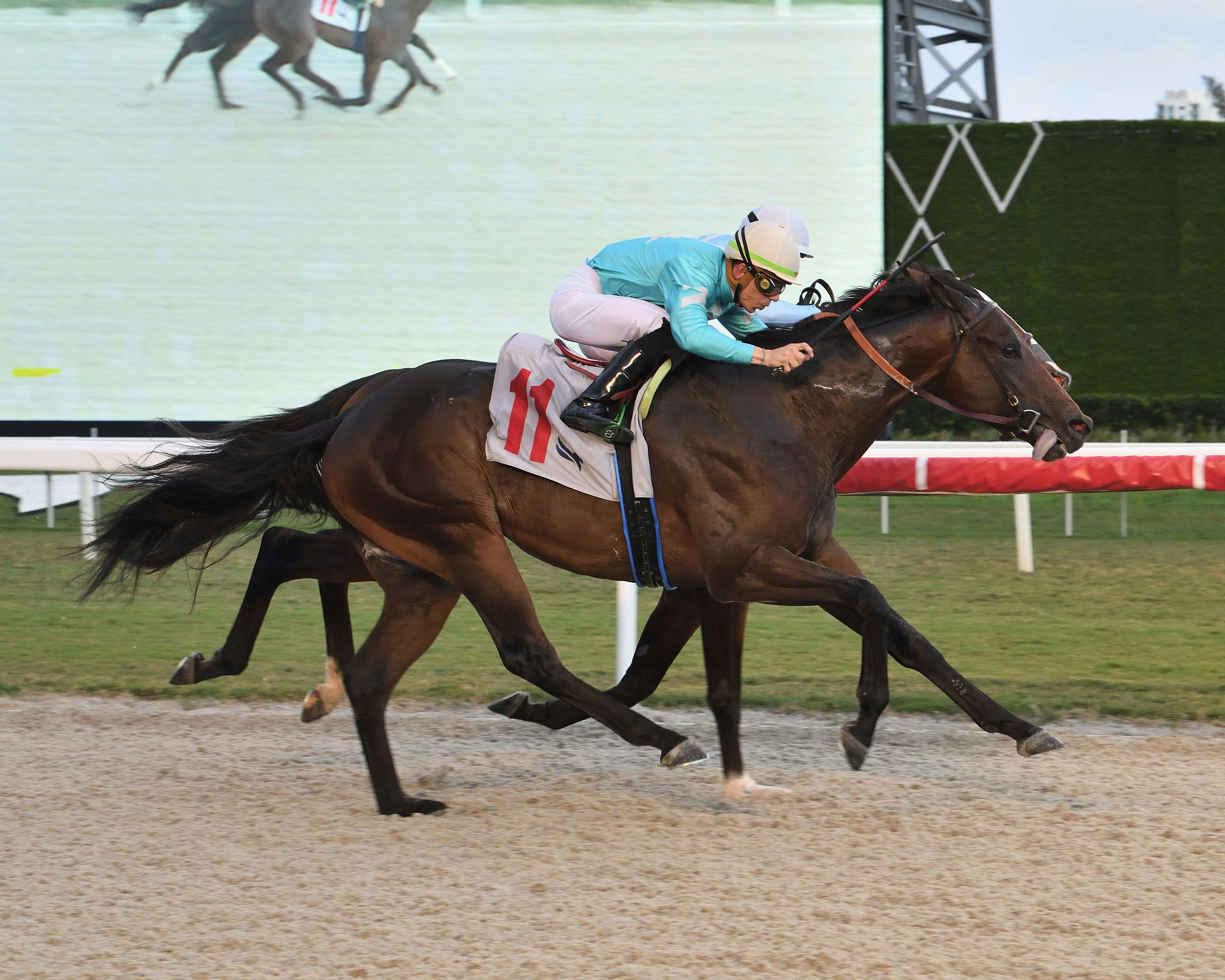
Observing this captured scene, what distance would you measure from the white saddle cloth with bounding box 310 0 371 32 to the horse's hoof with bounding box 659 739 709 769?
10132 millimetres

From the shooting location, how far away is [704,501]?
11.4ft

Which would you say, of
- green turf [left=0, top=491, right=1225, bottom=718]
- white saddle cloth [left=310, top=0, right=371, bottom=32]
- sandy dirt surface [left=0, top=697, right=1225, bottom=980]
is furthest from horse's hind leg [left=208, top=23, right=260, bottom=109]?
sandy dirt surface [left=0, top=697, right=1225, bottom=980]

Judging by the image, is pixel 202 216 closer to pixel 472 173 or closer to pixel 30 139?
pixel 30 139

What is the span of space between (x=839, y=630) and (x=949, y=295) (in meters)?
3.12

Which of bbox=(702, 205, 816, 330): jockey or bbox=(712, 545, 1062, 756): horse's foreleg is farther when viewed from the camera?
bbox=(702, 205, 816, 330): jockey

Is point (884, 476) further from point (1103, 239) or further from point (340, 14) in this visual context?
point (340, 14)

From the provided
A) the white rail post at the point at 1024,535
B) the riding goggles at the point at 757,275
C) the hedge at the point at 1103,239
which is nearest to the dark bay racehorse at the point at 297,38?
the hedge at the point at 1103,239

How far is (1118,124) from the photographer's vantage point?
1236 cm

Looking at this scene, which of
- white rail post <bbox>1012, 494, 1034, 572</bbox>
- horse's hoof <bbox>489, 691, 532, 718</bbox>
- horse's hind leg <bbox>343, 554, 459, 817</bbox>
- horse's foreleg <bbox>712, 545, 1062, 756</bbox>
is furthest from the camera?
white rail post <bbox>1012, 494, 1034, 572</bbox>

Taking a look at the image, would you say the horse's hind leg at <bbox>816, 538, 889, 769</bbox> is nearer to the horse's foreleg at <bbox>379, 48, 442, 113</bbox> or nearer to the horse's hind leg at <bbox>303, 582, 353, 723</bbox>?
the horse's hind leg at <bbox>303, 582, 353, 723</bbox>

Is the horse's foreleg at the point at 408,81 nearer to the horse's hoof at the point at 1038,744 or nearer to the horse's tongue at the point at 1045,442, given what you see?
the horse's tongue at the point at 1045,442

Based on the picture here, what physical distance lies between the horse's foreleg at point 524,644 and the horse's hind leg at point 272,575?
0.55m

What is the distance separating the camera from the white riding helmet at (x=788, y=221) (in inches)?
138

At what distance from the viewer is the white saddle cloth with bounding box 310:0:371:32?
475 inches
